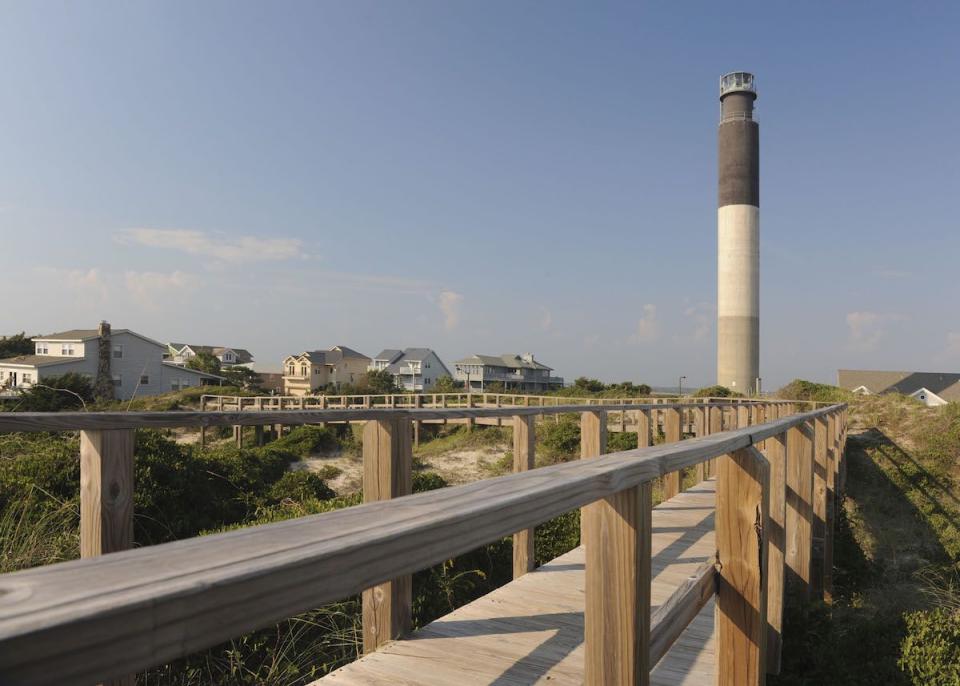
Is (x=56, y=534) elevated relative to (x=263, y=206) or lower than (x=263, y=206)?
lower

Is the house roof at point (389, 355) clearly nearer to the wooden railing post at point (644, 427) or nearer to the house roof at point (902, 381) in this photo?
the house roof at point (902, 381)

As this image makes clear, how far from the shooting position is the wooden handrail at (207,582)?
1.69 ft

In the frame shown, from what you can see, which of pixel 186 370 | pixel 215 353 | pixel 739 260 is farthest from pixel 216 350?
pixel 739 260

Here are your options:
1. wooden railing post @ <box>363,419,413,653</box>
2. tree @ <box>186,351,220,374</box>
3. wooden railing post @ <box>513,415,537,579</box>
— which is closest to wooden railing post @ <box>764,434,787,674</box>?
wooden railing post @ <box>513,415,537,579</box>

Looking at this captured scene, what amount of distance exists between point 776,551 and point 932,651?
116 inches

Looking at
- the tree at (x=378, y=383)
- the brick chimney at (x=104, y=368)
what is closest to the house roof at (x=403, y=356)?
the tree at (x=378, y=383)

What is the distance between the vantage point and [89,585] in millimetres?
566

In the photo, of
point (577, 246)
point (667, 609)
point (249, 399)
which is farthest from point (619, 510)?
point (577, 246)

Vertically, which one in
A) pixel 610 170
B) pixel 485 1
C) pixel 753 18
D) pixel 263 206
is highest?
pixel 753 18

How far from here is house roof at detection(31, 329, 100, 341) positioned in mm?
43062

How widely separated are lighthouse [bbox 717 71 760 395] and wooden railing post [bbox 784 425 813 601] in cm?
4018

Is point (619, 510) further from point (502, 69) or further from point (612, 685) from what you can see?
point (502, 69)

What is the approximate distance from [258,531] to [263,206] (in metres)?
25.3

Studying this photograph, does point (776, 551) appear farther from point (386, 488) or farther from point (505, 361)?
point (505, 361)
